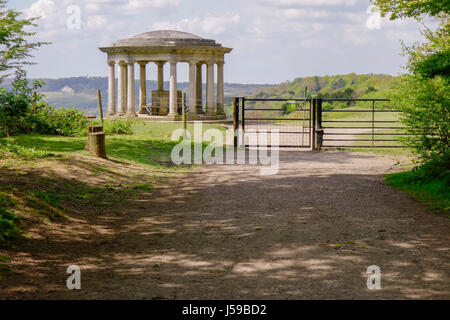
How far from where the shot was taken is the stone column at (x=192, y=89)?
29.2m

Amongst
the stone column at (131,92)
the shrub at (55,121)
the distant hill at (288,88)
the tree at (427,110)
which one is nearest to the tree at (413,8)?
the tree at (427,110)

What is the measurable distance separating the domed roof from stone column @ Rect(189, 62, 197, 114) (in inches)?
48.5

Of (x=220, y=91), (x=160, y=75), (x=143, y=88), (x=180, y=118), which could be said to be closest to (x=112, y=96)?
(x=143, y=88)

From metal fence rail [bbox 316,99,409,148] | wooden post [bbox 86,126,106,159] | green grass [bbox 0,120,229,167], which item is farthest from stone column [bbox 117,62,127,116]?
wooden post [bbox 86,126,106,159]

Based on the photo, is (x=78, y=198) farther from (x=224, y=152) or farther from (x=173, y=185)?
(x=224, y=152)

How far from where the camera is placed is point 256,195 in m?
11.0

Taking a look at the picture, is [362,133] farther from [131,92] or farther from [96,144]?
[96,144]

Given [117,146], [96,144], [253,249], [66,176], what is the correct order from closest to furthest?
[253,249] → [66,176] → [96,144] → [117,146]

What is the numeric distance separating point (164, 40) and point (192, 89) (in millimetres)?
3035

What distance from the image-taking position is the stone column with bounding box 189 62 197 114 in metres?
29.2

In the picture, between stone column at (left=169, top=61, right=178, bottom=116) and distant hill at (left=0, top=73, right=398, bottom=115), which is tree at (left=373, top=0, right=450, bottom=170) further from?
distant hill at (left=0, top=73, right=398, bottom=115)

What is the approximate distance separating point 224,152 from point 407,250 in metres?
11.9

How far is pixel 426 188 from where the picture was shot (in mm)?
11273

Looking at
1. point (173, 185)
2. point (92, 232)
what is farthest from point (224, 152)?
point (92, 232)
